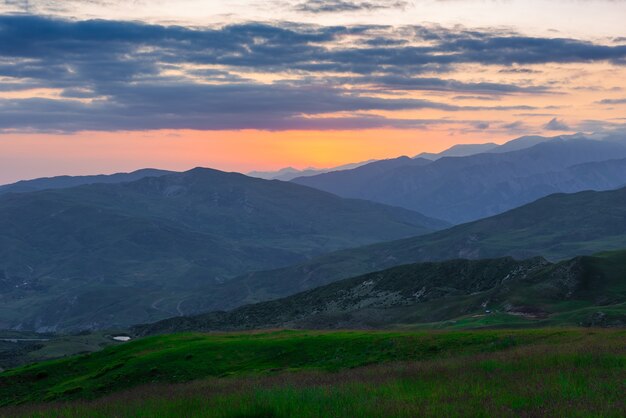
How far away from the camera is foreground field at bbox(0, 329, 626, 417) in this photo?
1845cm

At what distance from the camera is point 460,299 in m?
109

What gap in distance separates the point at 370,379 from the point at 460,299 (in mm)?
85523

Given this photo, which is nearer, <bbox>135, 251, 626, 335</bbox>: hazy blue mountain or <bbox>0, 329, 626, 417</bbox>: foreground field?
<bbox>0, 329, 626, 417</bbox>: foreground field

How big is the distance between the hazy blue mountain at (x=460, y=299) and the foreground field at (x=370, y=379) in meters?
30.6

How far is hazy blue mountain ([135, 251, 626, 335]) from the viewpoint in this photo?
81.6m

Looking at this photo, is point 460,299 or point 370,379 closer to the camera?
point 370,379

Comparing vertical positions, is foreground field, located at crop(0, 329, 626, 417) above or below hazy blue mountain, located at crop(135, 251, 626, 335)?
above

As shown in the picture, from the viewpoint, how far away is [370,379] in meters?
26.8

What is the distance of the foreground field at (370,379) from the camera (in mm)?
18453

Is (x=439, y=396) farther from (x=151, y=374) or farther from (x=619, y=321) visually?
(x=619, y=321)

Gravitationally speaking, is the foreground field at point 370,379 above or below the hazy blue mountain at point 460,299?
above

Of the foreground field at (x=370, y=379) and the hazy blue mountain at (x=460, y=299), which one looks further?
the hazy blue mountain at (x=460, y=299)

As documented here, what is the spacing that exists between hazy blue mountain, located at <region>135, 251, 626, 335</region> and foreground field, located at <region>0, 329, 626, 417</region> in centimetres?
3056

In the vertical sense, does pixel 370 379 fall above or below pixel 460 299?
above
